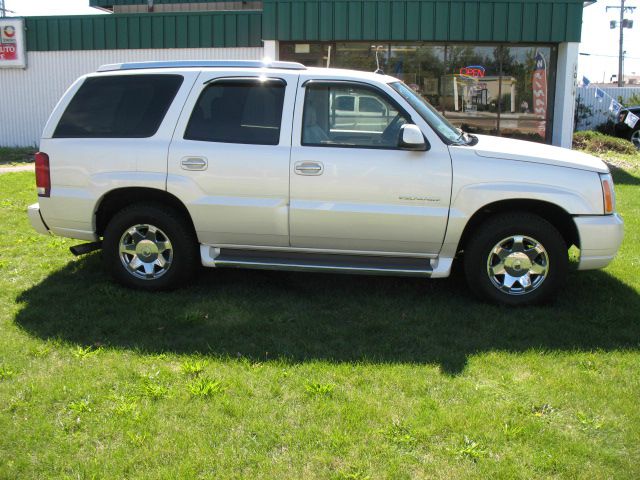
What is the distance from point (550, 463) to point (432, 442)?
1.97 ft

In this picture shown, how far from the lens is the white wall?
18.4m

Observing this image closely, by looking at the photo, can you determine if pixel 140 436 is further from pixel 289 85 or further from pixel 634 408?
pixel 289 85

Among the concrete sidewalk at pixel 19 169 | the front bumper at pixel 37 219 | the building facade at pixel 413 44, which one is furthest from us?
the building facade at pixel 413 44

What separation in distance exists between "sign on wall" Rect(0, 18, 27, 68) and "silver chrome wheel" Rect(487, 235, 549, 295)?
17118 millimetres

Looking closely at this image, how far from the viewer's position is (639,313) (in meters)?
5.52

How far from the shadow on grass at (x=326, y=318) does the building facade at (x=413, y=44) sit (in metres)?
10.0

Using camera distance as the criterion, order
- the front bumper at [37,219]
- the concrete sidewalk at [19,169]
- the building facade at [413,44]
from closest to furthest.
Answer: the front bumper at [37,219] < the concrete sidewalk at [19,169] < the building facade at [413,44]

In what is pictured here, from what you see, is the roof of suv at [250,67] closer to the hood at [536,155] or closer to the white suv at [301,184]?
the white suv at [301,184]

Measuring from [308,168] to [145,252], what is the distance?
1.69 metres

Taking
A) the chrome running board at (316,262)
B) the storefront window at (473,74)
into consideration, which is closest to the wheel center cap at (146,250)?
the chrome running board at (316,262)

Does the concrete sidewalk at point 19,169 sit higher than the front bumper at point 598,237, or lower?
lower

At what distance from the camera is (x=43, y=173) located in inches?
235

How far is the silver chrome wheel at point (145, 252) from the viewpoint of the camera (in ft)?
19.5

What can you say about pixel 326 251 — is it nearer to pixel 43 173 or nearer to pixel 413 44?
pixel 43 173
